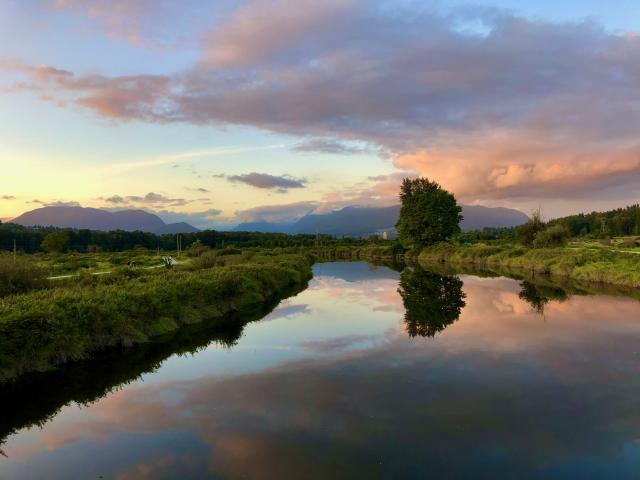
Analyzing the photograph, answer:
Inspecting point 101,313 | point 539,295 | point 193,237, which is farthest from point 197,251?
point 193,237

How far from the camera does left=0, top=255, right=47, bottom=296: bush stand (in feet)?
72.7

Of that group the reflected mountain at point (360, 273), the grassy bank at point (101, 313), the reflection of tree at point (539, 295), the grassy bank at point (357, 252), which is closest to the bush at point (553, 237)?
the reflected mountain at point (360, 273)

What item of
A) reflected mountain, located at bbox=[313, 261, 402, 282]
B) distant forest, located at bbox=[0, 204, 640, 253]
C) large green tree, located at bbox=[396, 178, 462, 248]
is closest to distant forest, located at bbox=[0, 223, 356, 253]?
distant forest, located at bbox=[0, 204, 640, 253]

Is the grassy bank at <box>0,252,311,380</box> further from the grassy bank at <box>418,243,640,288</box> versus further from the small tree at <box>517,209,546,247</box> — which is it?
the small tree at <box>517,209,546,247</box>

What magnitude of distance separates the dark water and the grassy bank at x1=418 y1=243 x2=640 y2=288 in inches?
748

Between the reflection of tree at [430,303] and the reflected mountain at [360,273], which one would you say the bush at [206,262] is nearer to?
the reflected mountain at [360,273]

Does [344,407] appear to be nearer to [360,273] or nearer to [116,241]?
[360,273]

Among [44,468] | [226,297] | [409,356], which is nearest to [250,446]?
[44,468]

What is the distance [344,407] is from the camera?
1191 centimetres

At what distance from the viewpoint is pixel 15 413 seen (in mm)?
11781

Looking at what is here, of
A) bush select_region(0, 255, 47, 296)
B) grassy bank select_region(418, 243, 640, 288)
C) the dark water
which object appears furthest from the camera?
grassy bank select_region(418, 243, 640, 288)

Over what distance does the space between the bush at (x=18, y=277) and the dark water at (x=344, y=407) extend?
8763mm

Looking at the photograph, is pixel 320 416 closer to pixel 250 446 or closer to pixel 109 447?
pixel 250 446

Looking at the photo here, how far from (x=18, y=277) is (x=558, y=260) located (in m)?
47.6
